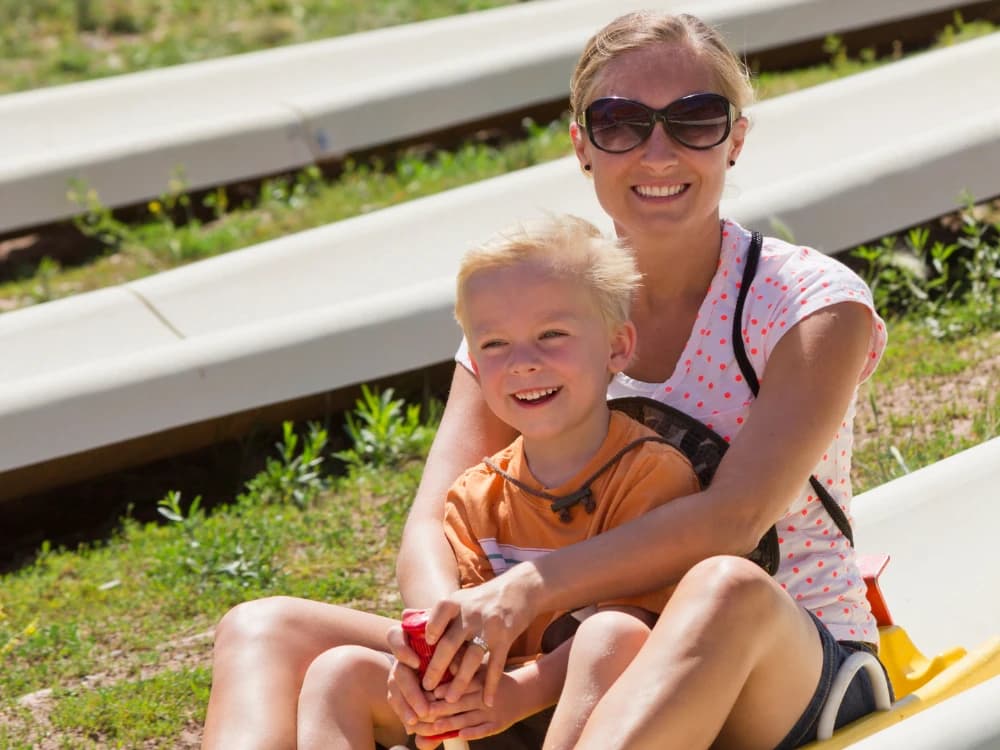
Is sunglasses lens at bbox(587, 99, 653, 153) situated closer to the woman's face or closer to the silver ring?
the woman's face

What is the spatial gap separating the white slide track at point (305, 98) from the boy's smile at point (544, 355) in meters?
4.07

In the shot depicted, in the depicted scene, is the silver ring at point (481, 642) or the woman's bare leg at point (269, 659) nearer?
the silver ring at point (481, 642)

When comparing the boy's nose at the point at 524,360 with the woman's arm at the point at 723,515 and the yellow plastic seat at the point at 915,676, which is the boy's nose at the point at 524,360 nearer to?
the woman's arm at the point at 723,515

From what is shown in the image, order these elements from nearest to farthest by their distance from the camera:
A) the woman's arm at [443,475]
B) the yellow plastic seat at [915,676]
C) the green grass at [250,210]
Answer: the yellow plastic seat at [915,676] < the woman's arm at [443,475] < the green grass at [250,210]

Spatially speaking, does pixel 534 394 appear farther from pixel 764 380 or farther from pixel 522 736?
pixel 522 736

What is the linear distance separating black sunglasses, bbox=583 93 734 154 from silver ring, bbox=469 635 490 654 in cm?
86

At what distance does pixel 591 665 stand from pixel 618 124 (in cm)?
92

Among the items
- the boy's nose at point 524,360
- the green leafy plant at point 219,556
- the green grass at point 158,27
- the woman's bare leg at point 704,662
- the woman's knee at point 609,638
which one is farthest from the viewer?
the green grass at point 158,27

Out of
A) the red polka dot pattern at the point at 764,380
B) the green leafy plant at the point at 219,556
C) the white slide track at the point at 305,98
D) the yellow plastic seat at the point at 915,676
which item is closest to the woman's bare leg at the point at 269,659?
the red polka dot pattern at the point at 764,380

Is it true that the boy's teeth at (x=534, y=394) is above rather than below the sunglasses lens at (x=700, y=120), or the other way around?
below

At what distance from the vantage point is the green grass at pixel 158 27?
8.60m

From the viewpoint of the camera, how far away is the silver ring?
223 cm

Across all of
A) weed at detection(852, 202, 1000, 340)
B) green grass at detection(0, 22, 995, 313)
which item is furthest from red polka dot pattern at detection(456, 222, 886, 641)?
green grass at detection(0, 22, 995, 313)

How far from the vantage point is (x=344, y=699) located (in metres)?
2.36
